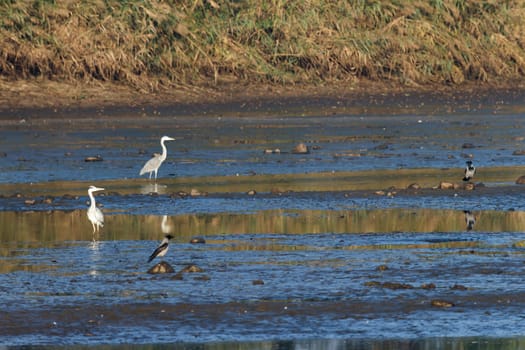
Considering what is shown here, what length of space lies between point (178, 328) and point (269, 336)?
646mm

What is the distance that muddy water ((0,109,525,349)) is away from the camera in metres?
9.03

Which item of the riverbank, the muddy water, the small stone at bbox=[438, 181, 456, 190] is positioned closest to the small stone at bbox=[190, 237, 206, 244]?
the muddy water

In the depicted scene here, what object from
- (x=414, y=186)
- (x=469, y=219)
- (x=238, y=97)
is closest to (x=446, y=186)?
(x=414, y=186)

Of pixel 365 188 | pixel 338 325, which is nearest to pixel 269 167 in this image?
pixel 365 188

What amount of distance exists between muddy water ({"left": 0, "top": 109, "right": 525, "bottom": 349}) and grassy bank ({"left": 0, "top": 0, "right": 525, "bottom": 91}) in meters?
4.41

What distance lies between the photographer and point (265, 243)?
12305mm

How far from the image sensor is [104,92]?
26266 mm

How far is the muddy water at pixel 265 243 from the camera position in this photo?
9.03 meters

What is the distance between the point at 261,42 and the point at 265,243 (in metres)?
17.2

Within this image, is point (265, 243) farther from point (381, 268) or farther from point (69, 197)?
point (69, 197)

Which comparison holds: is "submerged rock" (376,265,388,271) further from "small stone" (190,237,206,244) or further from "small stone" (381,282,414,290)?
"small stone" (190,237,206,244)

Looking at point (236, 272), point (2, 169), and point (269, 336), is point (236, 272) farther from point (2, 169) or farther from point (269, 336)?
point (2, 169)

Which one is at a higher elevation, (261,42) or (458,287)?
(261,42)

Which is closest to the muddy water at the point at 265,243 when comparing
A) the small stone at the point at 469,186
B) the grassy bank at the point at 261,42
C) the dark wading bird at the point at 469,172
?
the small stone at the point at 469,186
